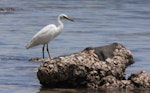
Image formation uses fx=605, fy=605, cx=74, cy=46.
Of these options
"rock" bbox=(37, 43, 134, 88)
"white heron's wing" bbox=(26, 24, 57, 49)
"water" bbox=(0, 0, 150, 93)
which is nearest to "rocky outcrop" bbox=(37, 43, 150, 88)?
"rock" bbox=(37, 43, 134, 88)

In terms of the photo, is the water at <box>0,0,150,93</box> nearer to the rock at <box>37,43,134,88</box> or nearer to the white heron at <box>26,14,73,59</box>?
the rock at <box>37,43,134,88</box>

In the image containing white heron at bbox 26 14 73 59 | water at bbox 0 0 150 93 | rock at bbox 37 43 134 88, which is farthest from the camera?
white heron at bbox 26 14 73 59

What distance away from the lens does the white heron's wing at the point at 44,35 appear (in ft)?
59.2

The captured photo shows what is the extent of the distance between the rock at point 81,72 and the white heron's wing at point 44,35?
3920 millimetres

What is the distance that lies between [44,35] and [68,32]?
26.8 ft

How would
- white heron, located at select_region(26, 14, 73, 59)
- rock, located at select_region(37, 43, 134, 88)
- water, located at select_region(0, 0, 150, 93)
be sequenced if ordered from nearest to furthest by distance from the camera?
1. rock, located at select_region(37, 43, 134, 88)
2. water, located at select_region(0, 0, 150, 93)
3. white heron, located at select_region(26, 14, 73, 59)

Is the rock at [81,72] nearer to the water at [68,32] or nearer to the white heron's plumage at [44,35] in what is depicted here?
the water at [68,32]

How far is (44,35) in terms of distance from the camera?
18.0 metres

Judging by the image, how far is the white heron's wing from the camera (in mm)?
18031

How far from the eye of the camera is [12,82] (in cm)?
1466

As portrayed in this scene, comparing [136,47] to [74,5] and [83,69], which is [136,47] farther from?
[74,5]

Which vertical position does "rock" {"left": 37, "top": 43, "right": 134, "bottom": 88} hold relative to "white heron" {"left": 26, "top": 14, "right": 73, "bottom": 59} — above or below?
below

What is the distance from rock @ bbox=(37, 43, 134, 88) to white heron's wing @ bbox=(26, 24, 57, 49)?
12.9 ft

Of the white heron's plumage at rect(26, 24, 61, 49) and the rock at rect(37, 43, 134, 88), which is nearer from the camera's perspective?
the rock at rect(37, 43, 134, 88)
